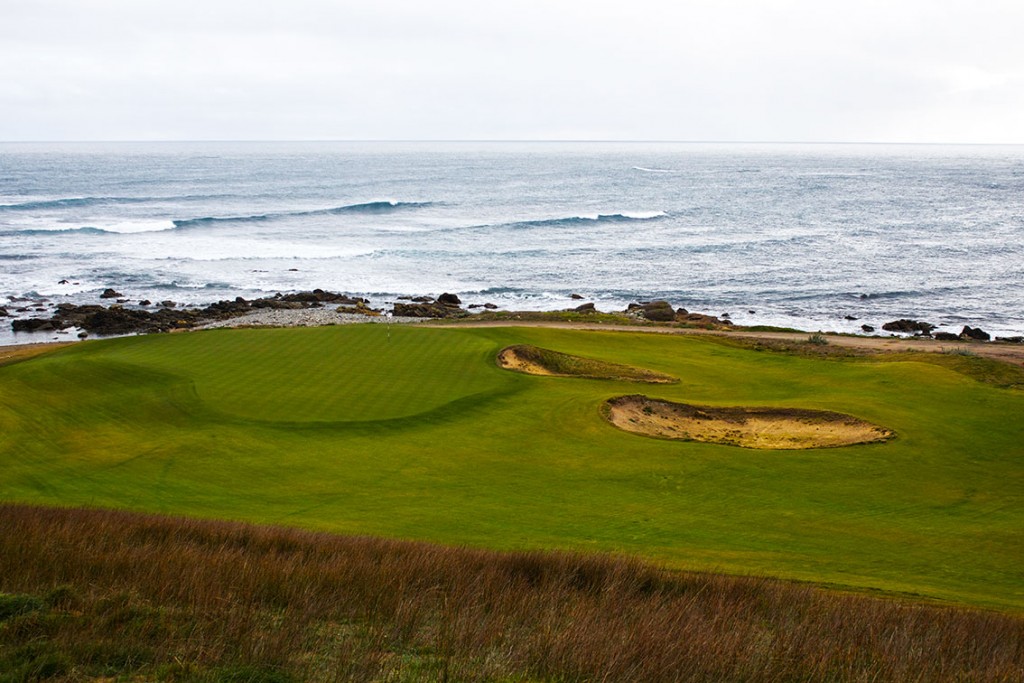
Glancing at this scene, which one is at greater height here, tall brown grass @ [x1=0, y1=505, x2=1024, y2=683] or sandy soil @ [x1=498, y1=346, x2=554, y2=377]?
tall brown grass @ [x1=0, y1=505, x2=1024, y2=683]

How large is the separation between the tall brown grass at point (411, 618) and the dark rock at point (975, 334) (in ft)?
110

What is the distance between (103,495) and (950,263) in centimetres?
5918

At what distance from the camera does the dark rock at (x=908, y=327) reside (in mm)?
39219

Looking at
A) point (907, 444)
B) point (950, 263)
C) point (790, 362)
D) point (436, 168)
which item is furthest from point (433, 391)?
point (436, 168)

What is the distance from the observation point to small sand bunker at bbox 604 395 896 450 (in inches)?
667

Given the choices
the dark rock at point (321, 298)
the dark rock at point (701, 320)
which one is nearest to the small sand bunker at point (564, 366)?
the dark rock at point (701, 320)

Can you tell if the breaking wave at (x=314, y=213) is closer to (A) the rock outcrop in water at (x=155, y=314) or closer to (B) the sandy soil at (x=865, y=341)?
(A) the rock outcrop in water at (x=155, y=314)

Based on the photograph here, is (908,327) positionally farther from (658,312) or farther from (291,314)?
(291,314)

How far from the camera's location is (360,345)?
73.8 ft

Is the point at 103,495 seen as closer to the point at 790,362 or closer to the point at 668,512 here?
the point at 668,512

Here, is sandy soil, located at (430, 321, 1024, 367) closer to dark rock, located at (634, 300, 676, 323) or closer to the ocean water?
dark rock, located at (634, 300, 676, 323)

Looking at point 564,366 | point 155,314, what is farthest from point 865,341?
point 155,314

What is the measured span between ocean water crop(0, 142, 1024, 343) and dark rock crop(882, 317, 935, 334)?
974 mm

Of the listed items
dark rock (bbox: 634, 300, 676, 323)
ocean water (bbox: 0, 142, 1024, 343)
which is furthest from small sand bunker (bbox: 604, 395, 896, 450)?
ocean water (bbox: 0, 142, 1024, 343)
